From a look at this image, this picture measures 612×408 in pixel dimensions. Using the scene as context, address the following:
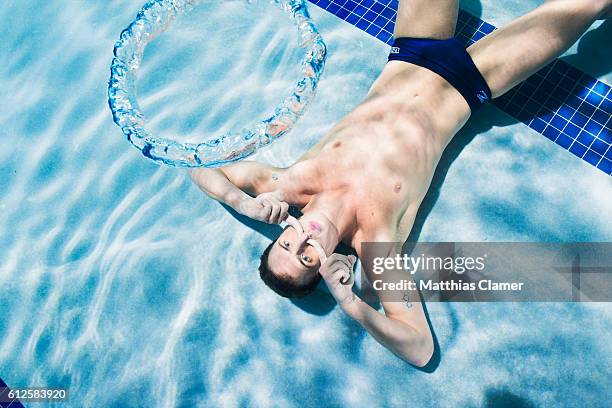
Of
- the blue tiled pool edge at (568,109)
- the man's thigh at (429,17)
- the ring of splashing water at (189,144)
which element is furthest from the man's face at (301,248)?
the blue tiled pool edge at (568,109)

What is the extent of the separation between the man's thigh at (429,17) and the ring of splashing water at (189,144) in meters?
0.68

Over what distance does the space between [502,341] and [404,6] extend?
258cm

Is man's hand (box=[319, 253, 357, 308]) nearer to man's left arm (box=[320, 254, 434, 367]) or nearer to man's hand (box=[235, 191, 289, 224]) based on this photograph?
man's left arm (box=[320, 254, 434, 367])

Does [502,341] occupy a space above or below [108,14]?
below

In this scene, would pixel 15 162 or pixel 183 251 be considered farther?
pixel 15 162

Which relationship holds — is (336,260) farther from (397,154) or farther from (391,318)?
(397,154)

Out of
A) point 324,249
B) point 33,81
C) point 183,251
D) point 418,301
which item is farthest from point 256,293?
point 33,81

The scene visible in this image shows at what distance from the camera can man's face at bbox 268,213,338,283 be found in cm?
316

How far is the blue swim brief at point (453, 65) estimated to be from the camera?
3.70 meters

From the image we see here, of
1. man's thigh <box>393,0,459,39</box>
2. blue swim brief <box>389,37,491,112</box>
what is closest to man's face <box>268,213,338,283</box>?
blue swim brief <box>389,37,491,112</box>

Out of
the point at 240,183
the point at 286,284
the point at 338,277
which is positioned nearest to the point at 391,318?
the point at 338,277

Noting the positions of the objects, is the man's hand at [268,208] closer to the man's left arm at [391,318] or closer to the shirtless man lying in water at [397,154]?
the shirtless man lying in water at [397,154]

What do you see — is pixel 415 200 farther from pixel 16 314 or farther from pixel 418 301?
pixel 16 314

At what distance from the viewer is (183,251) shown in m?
4.11
